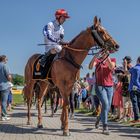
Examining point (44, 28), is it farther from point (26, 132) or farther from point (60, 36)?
point (26, 132)

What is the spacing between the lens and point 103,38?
1159cm

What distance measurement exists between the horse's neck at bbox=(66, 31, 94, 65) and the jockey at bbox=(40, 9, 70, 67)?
374mm

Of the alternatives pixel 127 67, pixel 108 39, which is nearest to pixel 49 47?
pixel 108 39

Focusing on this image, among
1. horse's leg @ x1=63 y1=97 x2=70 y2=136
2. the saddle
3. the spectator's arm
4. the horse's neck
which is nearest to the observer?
horse's leg @ x1=63 y1=97 x2=70 y2=136

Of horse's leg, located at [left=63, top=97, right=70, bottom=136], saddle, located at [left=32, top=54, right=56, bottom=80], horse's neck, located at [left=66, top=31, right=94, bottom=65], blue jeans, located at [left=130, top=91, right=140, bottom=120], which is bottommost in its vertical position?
horse's leg, located at [left=63, top=97, right=70, bottom=136]

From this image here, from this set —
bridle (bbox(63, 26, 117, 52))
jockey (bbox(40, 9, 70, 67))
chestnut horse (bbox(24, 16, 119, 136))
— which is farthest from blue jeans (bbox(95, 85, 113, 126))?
jockey (bbox(40, 9, 70, 67))

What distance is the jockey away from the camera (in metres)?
12.4

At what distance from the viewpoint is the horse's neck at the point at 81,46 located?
39.2 feet

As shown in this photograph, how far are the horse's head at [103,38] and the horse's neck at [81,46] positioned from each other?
14.0 inches

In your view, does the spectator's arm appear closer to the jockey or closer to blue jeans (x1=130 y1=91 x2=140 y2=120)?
the jockey

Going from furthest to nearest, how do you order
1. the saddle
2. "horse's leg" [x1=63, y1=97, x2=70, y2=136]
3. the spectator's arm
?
the saddle
the spectator's arm
"horse's leg" [x1=63, y1=97, x2=70, y2=136]

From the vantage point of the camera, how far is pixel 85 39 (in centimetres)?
1200

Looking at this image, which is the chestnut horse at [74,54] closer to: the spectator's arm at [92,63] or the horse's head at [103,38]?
the horse's head at [103,38]

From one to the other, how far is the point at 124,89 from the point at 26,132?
5.65 meters
